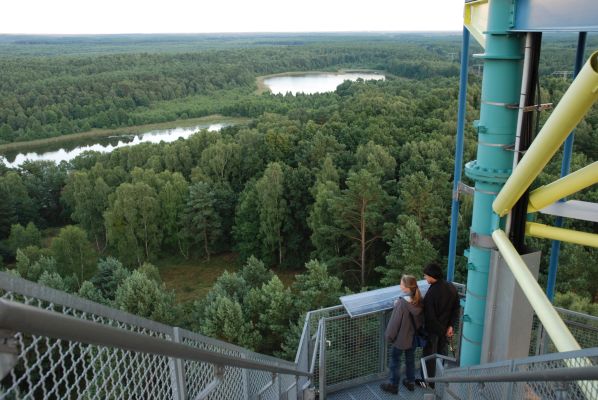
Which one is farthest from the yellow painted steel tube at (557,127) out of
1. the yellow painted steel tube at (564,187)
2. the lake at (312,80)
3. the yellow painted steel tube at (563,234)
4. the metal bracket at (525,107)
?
the lake at (312,80)

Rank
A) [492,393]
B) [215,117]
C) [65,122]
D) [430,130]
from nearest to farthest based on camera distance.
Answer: [492,393] → [430,130] → [65,122] → [215,117]

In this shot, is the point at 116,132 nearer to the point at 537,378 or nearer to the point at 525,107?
the point at 525,107

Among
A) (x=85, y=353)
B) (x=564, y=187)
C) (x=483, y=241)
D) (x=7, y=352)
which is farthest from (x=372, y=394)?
(x=7, y=352)

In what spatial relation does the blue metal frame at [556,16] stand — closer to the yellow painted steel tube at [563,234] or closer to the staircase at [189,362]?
the yellow painted steel tube at [563,234]

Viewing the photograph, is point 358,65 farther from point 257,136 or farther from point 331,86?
point 257,136

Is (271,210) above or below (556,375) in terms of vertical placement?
below

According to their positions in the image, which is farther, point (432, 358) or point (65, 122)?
point (65, 122)

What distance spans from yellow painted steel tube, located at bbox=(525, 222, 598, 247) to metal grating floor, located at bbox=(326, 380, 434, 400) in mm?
2414

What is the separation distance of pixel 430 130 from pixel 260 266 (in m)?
20.7

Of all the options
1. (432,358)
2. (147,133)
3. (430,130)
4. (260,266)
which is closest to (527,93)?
(432,358)

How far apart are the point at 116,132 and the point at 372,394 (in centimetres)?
7787

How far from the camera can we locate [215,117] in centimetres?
A: 8675

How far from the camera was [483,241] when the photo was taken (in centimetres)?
573

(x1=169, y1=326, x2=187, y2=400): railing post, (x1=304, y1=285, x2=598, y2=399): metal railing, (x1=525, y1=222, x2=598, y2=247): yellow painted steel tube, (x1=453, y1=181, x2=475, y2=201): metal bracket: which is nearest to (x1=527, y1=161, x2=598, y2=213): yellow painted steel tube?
(x1=525, y1=222, x2=598, y2=247): yellow painted steel tube
